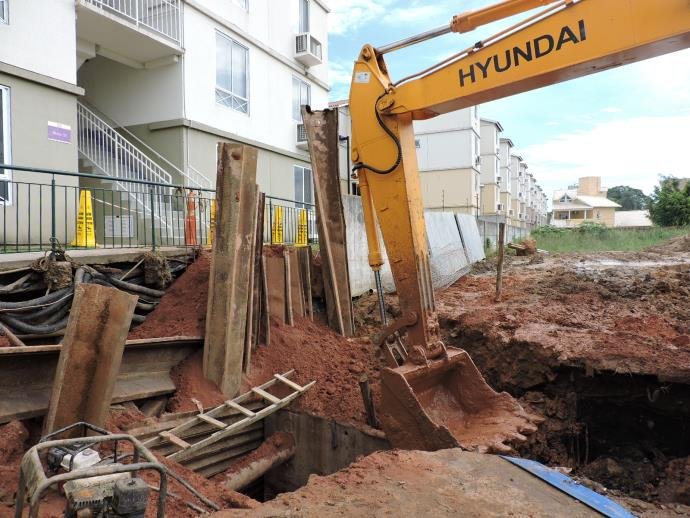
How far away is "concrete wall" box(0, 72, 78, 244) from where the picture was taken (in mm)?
9047

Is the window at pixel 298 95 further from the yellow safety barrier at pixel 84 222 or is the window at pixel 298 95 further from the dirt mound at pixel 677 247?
the dirt mound at pixel 677 247

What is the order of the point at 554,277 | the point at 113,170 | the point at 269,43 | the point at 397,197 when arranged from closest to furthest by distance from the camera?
the point at 397,197, the point at 554,277, the point at 113,170, the point at 269,43

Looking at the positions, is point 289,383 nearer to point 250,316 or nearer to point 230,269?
point 250,316

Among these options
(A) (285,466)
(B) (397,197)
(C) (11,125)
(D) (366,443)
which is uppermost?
(C) (11,125)

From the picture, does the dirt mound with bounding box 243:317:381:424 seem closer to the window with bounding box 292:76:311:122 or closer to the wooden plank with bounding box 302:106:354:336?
the wooden plank with bounding box 302:106:354:336

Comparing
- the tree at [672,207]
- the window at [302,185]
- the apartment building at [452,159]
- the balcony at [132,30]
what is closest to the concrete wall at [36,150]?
the balcony at [132,30]

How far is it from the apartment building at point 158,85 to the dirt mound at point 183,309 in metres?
4.56

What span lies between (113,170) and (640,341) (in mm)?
11646

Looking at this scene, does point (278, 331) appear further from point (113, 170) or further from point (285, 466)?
point (113, 170)

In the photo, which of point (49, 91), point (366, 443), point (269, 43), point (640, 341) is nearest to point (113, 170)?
point (49, 91)

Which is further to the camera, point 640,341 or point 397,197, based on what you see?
point 640,341

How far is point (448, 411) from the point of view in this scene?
4.97 meters

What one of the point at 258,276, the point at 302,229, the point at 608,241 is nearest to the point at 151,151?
the point at 302,229

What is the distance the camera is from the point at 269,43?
16.3 meters
